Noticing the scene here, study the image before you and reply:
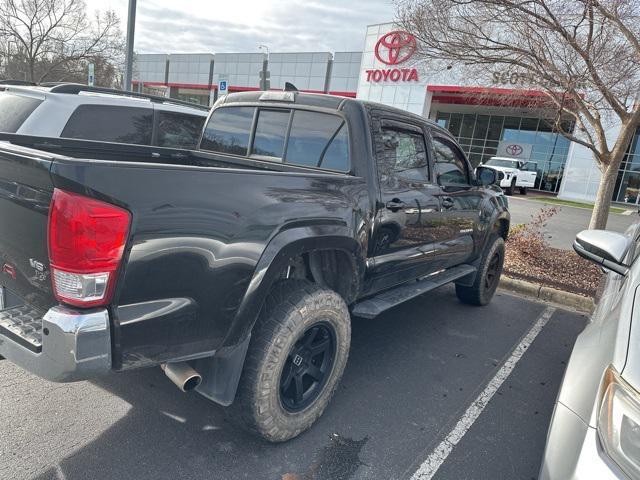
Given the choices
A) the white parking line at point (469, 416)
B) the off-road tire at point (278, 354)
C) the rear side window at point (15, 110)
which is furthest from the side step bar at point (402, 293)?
the rear side window at point (15, 110)

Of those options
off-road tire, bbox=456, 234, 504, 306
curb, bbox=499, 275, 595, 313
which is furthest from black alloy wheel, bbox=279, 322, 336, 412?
curb, bbox=499, 275, 595, 313

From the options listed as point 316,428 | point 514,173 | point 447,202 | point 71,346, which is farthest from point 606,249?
point 514,173

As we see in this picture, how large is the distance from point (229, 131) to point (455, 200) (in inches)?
83.2

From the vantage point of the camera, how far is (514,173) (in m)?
22.6

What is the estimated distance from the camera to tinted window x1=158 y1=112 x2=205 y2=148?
5.85 meters

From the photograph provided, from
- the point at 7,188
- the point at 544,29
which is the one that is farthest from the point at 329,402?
the point at 544,29

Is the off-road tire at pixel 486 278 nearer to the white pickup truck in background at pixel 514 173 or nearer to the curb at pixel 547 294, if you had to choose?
the curb at pixel 547 294

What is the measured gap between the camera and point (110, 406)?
2871 mm

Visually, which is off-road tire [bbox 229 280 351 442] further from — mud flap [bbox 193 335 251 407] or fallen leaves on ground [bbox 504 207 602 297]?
fallen leaves on ground [bbox 504 207 602 297]

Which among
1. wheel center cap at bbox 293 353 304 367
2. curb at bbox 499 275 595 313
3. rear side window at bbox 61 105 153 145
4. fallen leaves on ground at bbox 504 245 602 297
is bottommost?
curb at bbox 499 275 595 313

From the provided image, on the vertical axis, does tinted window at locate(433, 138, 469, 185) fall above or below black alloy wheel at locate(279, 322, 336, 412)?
above

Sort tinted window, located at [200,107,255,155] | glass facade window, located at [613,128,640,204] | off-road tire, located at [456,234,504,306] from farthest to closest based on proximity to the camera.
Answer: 1. glass facade window, located at [613,128,640,204]
2. off-road tire, located at [456,234,504,306]
3. tinted window, located at [200,107,255,155]

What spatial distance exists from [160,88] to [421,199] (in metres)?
46.2

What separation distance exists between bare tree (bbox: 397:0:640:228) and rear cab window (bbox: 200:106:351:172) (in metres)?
3.56
